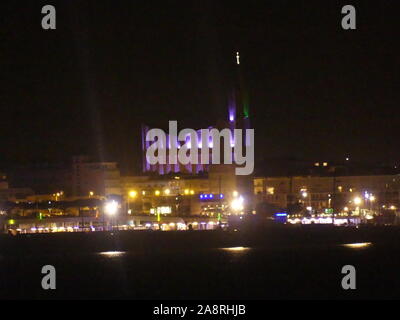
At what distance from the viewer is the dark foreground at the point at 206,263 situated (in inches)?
631

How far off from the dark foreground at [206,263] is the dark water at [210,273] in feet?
0.06

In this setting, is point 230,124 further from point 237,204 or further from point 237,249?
point 237,249

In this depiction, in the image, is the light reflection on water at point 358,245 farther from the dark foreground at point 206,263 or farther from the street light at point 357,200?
the street light at point 357,200

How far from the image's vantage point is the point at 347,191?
3609 cm

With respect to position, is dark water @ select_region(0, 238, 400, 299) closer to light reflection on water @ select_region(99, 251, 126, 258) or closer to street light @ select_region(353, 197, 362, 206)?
light reflection on water @ select_region(99, 251, 126, 258)

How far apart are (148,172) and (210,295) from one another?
76.4 feet

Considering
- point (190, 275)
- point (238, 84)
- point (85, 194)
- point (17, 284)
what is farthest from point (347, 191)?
point (17, 284)

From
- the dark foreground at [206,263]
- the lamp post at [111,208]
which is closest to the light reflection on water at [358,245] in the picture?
the dark foreground at [206,263]

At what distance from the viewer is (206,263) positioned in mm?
19609

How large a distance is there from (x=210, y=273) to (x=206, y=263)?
5.29 ft

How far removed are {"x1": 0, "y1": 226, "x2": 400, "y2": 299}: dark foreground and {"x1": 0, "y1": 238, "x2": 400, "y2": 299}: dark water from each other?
0.02m

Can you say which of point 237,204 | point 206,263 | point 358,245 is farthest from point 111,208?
point 206,263

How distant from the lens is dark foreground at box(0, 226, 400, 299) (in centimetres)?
1603
